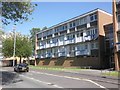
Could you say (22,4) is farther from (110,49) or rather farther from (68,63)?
(68,63)

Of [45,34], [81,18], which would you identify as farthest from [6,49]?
[81,18]

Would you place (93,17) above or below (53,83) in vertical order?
above

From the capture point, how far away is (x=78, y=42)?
52.2 metres

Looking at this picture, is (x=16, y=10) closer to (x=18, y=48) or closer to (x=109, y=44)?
(x=109, y=44)

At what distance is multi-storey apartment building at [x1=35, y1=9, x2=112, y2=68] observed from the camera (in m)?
47.2

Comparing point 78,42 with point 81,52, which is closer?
point 81,52

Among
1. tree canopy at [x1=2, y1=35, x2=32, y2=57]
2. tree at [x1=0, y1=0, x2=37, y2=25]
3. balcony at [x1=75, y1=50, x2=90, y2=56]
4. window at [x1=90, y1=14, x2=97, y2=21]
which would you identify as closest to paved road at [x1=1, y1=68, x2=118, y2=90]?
tree at [x1=0, y1=0, x2=37, y2=25]

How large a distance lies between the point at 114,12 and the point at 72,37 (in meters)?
16.6

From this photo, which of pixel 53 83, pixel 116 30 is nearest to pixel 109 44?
pixel 116 30

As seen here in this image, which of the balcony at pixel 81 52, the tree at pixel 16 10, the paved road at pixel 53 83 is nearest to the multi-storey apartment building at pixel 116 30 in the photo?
the balcony at pixel 81 52

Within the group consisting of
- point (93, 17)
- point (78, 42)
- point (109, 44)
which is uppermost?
point (93, 17)

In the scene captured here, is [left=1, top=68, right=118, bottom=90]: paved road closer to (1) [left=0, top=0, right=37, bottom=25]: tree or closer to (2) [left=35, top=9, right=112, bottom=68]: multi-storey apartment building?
(1) [left=0, top=0, right=37, bottom=25]: tree

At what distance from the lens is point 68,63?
55.5 m

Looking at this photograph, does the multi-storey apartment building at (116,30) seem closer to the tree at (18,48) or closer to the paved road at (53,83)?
the paved road at (53,83)
